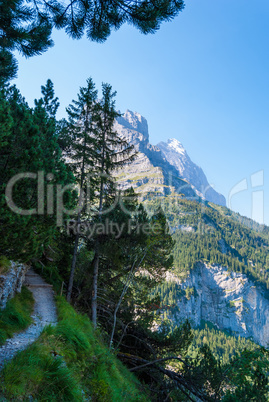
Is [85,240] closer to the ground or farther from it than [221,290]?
farther from it

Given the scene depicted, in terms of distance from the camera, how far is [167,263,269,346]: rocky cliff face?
165 meters

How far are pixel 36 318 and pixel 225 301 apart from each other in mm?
206089

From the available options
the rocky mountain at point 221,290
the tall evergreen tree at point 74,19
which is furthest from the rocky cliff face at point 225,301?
the tall evergreen tree at point 74,19

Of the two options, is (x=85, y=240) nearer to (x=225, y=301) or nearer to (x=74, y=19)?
(x=74, y=19)

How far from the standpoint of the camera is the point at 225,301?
585 ft

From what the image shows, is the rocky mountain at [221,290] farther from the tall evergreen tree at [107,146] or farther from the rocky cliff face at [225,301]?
the tall evergreen tree at [107,146]

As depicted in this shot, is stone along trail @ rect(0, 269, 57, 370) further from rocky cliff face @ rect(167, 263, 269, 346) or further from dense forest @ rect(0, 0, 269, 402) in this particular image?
rocky cliff face @ rect(167, 263, 269, 346)

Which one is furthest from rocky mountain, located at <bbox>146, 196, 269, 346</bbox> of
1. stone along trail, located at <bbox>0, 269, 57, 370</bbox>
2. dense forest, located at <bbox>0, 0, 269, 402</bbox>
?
stone along trail, located at <bbox>0, 269, 57, 370</bbox>

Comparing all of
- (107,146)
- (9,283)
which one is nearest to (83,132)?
(107,146)

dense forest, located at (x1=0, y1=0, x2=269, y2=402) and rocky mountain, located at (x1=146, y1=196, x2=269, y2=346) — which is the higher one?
dense forest, located at (x1=0, y1=0, x2=269, y2=402)

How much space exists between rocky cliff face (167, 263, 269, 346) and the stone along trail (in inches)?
6488

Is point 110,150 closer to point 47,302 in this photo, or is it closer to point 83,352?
point 47,302

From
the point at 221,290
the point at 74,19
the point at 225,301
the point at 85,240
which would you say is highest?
the point at 74,19

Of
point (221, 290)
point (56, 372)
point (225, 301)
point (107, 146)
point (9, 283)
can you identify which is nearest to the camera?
point (56, 372)
